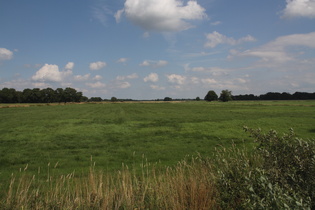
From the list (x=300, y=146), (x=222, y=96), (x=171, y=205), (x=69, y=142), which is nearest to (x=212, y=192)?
(x=171, y=205)

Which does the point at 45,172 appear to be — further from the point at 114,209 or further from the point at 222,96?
the point at 222,96

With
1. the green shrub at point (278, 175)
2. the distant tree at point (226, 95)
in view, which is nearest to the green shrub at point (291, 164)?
the green shrub at point (278, 175)

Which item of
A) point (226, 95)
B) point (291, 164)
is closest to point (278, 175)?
point (291, 164)

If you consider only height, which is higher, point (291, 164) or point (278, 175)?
point (291, 164)

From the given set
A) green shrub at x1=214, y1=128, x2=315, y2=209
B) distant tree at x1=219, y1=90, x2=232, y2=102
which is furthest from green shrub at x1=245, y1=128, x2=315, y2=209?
distant tree at x1=219, y1=90, x2=232, y2=102

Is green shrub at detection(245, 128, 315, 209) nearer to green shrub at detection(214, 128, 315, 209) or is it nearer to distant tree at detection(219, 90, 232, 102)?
green shrub at detection(214, 128, 315, 209)

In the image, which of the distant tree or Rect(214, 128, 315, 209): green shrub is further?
the distant tree

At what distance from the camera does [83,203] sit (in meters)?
6.59

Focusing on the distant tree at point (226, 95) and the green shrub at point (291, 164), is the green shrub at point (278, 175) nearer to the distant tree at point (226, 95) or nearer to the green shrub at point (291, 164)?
the green shrub at point (291, 164)

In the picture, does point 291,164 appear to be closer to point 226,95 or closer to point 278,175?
point 278,175

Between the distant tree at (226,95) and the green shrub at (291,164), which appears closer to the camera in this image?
the green shrub at (291,164)

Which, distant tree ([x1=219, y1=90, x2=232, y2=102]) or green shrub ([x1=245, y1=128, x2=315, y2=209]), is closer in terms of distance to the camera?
green shrub ([x1=245, y1=128, x2=315, y2=209])

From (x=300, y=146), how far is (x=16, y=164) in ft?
50.5

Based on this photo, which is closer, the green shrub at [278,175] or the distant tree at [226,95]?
the green shrub at [278,175]
